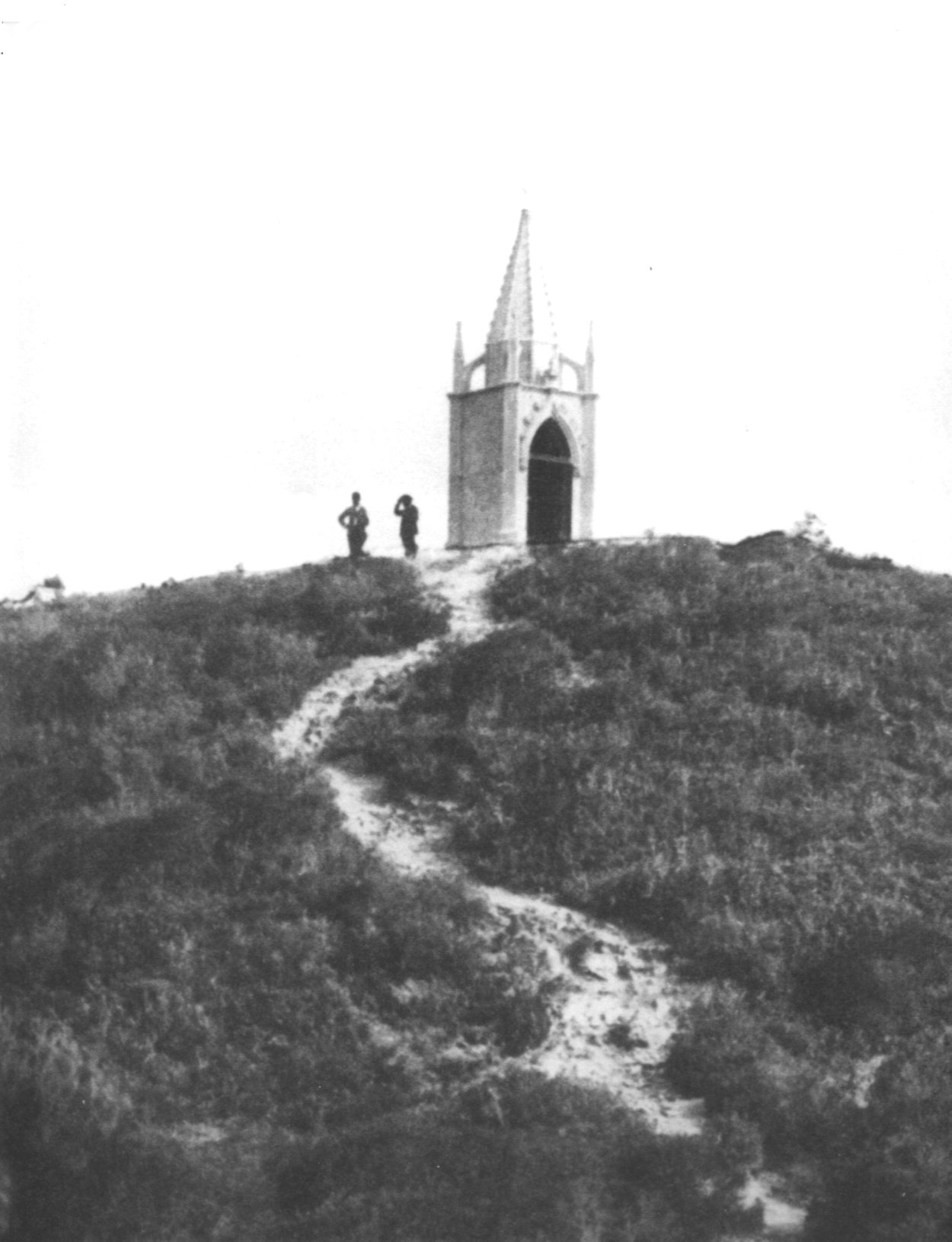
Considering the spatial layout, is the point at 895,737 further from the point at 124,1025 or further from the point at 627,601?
the point at 124,1025

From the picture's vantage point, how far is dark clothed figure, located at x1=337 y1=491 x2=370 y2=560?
96.1ft

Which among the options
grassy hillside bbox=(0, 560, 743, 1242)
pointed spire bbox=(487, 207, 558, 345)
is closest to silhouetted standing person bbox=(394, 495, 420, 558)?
pointed spire bbox=(487, 207, 558, 345)

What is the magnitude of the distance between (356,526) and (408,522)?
108 centimetres

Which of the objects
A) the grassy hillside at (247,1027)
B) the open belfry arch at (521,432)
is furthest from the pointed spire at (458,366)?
the grassy hillside at (247,1027)

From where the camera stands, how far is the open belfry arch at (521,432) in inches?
1193

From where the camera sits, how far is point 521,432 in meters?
30.4

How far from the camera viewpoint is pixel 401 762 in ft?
67.6

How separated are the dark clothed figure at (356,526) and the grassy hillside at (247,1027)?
712 centimetres

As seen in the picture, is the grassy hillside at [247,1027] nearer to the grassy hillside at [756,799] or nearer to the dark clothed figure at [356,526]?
the grassy hillside at [756,799]

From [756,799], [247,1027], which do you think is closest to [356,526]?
[756,799]

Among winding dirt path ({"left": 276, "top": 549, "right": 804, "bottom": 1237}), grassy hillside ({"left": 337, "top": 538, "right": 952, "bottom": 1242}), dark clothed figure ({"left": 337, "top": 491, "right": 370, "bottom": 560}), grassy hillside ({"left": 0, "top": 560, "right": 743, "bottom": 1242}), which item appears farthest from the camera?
dark clothed figure ({"left": 337, "top": 491, "right": 370, "bottom": 560})

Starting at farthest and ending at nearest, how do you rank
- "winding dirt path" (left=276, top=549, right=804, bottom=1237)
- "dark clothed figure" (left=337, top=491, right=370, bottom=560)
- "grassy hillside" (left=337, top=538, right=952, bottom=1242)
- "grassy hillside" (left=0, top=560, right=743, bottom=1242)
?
"dark clothed figure" (left=337, top=491, right=370, bottom=560) < "winding dirt path" (left=276, top=549, right=804, bottom=1237) < "grassy hillside" (left=337, top=538, right=952, bottom=1242) < "grassy hillside" (left=0, top=560, right=743, bottom=1242)

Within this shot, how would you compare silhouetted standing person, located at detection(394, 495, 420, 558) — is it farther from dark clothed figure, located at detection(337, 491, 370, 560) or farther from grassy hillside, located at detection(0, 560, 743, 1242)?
grassy hillside, located at detection(0, 560, 743, 1242)

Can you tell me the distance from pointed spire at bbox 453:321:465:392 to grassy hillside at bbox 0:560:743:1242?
37.6 ft
